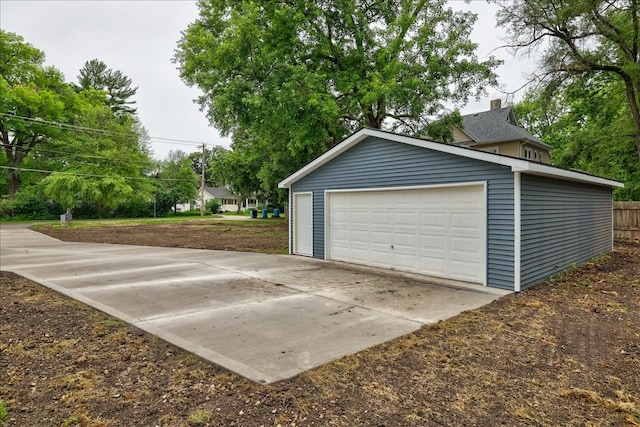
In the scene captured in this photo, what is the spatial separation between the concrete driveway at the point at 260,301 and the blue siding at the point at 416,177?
711mm

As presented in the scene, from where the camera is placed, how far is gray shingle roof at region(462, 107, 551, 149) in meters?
22.1

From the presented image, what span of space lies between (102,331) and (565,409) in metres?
4.74

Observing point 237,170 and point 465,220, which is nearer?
point 465,220

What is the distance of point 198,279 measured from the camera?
752 centimetres

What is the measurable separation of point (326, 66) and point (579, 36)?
10279 mm

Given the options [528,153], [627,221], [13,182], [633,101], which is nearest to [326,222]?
[627,221]

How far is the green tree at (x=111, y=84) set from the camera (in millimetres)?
41406

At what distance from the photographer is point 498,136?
22.3 meters

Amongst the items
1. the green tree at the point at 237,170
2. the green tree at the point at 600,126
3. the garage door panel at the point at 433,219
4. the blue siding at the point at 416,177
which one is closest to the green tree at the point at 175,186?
the green tree at the point at 237,170

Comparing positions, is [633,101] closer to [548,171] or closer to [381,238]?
[548,171]

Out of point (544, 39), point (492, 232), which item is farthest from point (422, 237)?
point (544, 39)

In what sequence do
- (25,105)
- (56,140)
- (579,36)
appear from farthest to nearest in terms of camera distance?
(56,140), (25,105), (579,36)

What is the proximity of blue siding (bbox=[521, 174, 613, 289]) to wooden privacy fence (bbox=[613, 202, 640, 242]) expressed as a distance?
Result: 4.56 meters

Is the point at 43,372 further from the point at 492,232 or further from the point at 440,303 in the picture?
the point at 492,232
